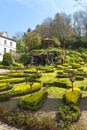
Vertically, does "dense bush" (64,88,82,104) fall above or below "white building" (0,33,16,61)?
below

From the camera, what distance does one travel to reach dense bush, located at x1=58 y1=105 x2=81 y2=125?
11458 millimetres

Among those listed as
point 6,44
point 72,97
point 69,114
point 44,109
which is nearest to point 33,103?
point 44,109

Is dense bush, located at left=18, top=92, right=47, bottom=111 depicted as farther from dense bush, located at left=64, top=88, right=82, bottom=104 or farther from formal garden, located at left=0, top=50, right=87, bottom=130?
dense bush, located at left=64, top=88, right=82, bottom=104

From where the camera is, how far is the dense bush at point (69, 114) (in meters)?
11.5

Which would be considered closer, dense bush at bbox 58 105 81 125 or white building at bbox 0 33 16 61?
dense bush at bbox 58 105 81 125

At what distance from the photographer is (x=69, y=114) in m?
11.7

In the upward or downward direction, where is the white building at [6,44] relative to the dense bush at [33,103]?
upward

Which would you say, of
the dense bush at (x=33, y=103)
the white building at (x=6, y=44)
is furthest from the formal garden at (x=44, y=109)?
the white building at (x=6, y=44)

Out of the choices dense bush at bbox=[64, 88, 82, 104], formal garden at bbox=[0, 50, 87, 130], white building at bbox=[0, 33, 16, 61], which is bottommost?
formal garden at bbox=[0, 50, 87, 130]

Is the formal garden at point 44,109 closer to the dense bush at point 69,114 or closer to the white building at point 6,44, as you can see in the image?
the dense bush at point 69,114

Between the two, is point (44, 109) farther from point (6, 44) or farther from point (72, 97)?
point (6, 44)

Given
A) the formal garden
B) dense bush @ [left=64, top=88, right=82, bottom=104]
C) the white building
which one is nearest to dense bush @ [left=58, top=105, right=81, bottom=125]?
the formal garden

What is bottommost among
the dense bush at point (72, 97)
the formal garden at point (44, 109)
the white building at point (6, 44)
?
the formal garden at point (44, 109)

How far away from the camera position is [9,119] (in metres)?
12.0
